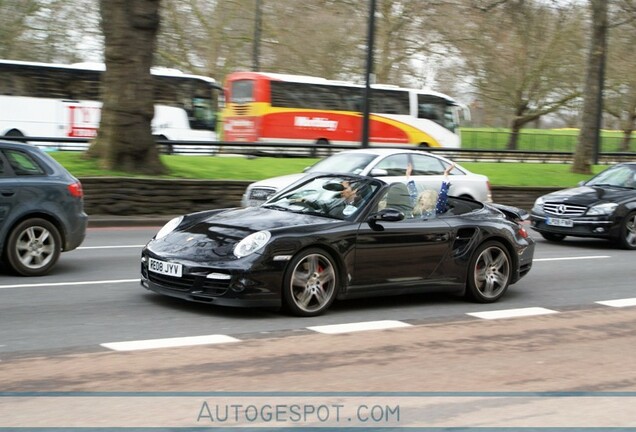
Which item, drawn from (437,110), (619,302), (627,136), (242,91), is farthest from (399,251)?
(627,136)

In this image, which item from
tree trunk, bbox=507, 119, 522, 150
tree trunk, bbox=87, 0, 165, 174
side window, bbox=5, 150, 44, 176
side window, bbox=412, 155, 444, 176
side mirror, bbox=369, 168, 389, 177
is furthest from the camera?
tree trunk, bbox=507, 119, 522, 150

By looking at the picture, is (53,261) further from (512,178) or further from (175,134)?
(175,134)

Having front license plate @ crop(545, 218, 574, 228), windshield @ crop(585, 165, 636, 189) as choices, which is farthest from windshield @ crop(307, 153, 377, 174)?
windshield @ crop(585, 165, 636, 189)

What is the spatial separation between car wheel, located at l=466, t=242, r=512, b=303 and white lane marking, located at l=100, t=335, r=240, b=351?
3.31 metres

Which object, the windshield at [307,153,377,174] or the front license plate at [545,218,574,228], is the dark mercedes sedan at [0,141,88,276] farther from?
the front license plate at [545,218,574,228]

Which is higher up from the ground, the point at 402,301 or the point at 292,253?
the point at 292,253

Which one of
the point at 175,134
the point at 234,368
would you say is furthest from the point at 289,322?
the point at 175,134

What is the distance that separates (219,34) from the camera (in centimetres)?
4234

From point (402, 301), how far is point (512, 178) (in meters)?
17.9

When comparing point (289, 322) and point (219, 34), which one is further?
point (219, 34)

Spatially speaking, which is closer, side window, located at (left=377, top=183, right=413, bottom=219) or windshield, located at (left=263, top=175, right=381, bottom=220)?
windshield, located at (left=263, top=175, right=381, bottom=220)

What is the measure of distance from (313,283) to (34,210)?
3.49 m

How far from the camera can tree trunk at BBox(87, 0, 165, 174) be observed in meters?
18.2

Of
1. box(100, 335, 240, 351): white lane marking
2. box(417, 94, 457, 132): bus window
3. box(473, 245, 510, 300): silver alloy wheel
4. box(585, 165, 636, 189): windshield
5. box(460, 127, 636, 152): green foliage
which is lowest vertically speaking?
box(100, 335, 240, 351): white lane marking
